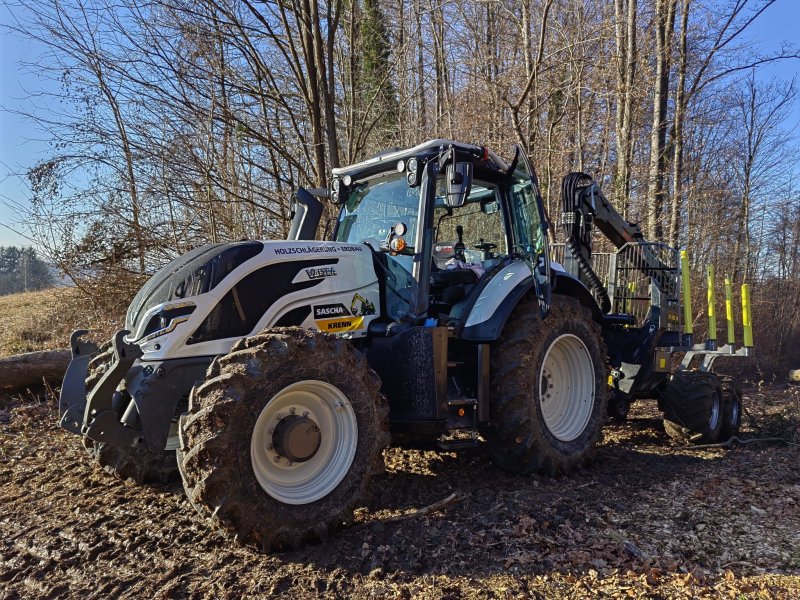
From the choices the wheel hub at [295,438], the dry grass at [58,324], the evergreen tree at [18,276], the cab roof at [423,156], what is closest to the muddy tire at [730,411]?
the cab roof at [423,156]

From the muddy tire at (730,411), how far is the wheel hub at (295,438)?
4603mm

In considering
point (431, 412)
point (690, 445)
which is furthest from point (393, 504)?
point (690, 445)

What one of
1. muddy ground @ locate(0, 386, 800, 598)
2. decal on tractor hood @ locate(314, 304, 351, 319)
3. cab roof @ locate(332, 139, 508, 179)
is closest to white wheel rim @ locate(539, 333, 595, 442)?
muddy ground @ locate(0, 386, 800, 598)

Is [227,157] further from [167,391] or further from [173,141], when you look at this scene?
[167,391]

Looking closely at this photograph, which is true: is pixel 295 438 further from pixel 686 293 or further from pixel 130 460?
pixel 686 293

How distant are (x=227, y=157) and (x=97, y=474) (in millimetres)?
6068

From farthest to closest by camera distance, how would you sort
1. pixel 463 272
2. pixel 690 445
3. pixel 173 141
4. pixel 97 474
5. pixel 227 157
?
pixel 227 157 < pixel 173 141 < pixel 690 445 < pixel 463 272 < pixel 97 474

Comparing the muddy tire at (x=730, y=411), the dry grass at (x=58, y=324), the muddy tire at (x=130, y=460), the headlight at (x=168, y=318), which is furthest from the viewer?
the dry grass at (x=58, y=324)

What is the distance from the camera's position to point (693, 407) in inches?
228

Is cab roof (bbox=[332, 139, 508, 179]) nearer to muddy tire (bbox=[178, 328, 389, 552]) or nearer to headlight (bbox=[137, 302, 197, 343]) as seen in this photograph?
muddy tire (bbox=[178, 328, 389, 552])

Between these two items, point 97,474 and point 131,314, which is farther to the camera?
point 97,474

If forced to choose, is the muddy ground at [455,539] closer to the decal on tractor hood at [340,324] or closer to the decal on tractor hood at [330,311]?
the decal on tractor hood at [340,324]

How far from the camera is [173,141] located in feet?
27.8

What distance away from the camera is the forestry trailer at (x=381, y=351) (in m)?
3.13
